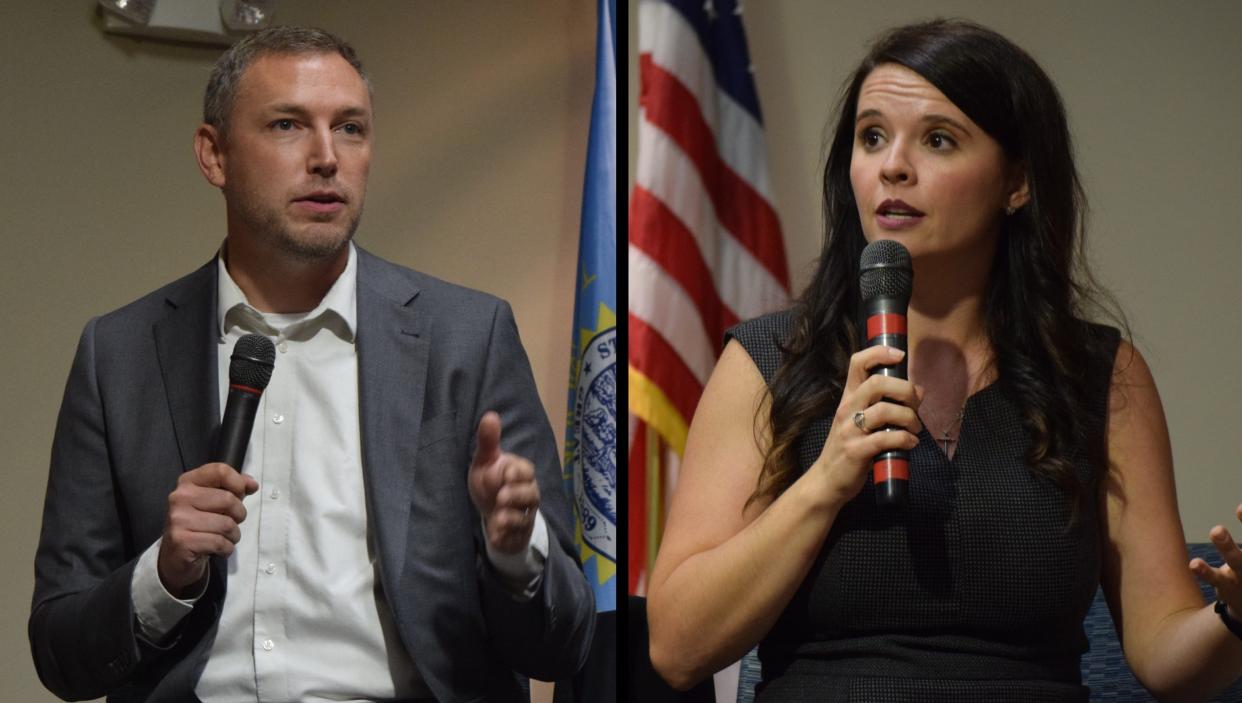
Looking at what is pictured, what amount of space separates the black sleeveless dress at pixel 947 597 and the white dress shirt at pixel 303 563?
0.35 metres

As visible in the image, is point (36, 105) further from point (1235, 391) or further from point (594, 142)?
point (1235, 391)

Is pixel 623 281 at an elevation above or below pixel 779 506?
above

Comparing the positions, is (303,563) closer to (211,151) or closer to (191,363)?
(191,363)

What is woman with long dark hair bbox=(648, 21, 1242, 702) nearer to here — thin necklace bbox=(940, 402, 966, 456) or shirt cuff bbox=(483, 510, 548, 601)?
thin necklace bbox=(940, 402, 966, 456)

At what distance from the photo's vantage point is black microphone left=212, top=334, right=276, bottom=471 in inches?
56.6

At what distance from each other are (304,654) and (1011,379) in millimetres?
926

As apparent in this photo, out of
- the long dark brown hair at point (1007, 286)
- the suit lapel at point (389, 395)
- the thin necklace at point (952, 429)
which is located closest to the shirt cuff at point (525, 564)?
the suit lapel at point (389, 395)

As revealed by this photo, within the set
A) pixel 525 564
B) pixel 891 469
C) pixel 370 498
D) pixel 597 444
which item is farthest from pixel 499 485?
pixel 597 444

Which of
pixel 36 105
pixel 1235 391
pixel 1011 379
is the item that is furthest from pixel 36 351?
pixel 1235 391

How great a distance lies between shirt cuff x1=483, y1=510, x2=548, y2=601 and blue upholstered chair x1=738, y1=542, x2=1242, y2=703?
1.06ft

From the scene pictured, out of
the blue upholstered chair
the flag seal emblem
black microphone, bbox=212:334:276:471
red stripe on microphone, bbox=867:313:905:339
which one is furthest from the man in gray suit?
the flag seal emblem

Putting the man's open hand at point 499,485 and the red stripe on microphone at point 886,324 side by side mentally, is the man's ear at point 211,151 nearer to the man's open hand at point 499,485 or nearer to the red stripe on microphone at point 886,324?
the man's open hand at point 499,485

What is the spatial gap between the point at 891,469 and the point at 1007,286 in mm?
509

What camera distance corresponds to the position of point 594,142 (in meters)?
2.97
